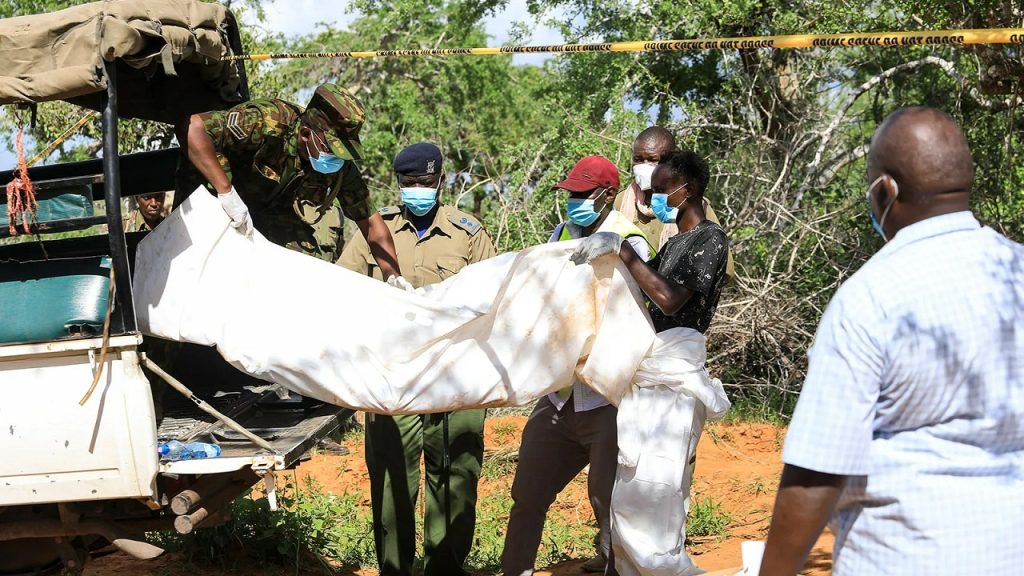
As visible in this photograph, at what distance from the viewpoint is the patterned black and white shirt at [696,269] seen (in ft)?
12.1

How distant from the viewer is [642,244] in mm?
4184

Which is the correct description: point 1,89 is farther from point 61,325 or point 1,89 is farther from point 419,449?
point 419,449

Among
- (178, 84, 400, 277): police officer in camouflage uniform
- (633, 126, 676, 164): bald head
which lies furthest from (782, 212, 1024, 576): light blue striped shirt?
(633, 126, 676, 164): bald head

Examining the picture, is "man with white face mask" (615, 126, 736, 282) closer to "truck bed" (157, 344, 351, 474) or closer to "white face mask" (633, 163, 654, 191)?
"white face mask" (633, 163, 654, 191)

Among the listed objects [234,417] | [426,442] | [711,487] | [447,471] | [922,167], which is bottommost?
[711,487]

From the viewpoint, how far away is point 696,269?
370 cm

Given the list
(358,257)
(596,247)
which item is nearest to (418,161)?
(358,257)

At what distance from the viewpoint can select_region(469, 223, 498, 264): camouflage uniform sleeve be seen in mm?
4988

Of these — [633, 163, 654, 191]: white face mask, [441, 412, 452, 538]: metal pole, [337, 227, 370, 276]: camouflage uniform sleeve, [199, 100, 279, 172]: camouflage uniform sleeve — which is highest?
[199, 100, 279, 172]: camouflage uniform sleeve

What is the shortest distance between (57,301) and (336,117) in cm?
137

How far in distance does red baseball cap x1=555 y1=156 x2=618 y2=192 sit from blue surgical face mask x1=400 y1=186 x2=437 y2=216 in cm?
75

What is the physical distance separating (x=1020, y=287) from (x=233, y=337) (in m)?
2.63

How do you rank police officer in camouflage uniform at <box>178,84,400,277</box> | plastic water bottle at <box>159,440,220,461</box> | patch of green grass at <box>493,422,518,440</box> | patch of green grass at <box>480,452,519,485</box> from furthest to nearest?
patch of green grass at <box>493,422,518,440</box>, patch of green grass at <box>480,452,519,485</box>, police officer in camouflage uniform at <box>178,84,400,277</box>, plastic water bottle at <box>159,440,220,461</box>

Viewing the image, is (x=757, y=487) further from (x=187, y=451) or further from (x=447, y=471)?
(x=187, y=451)
